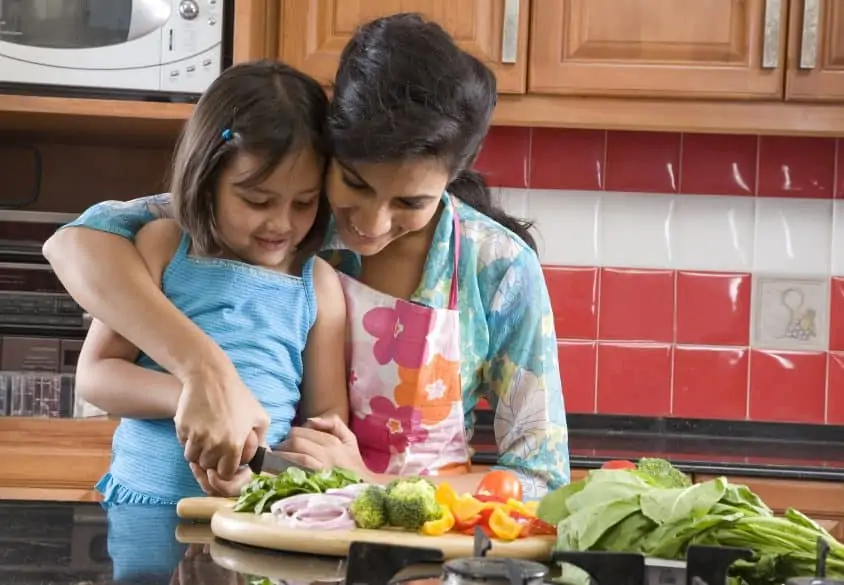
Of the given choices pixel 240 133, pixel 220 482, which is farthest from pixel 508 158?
pixel 220 482

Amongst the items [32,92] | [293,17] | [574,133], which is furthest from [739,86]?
[32,92]

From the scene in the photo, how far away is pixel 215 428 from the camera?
3.86 feet

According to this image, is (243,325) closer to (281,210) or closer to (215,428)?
(281,210)

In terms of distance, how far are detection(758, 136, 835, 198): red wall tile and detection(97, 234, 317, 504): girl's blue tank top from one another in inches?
59.8

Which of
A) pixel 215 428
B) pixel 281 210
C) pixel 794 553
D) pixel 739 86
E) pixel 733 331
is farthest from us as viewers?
pixel 733 331

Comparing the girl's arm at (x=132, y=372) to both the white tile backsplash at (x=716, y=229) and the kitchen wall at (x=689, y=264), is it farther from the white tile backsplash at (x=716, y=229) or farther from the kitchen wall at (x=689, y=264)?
the white tile backsplash at (x=716, y=229)

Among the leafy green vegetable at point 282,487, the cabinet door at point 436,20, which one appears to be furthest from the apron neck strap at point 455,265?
the cabinet door at point 436,20

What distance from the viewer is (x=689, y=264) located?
2762 mm

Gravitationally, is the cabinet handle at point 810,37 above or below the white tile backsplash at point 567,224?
above

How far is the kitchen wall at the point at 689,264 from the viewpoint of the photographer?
Answer: 8.96 feet

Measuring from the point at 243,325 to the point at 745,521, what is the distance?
0.68 metres

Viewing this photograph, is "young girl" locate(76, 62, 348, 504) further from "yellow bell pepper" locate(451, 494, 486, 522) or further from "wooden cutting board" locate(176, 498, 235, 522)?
"yellow bell pepper" locate(451, 494, 486, 522)

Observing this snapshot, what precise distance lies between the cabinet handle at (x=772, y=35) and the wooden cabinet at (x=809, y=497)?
78cm

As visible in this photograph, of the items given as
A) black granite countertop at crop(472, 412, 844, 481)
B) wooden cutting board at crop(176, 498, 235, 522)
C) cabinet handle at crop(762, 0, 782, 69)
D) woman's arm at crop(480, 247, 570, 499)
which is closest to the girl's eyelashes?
woman's arm at crop(480, 247, 570, 499)
